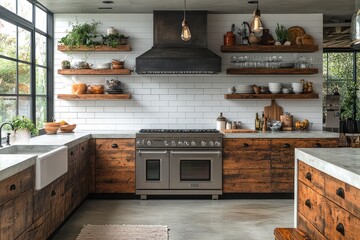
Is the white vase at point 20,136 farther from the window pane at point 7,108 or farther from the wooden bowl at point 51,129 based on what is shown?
the wooden bowl at point 51,129

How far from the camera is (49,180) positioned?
413 cm

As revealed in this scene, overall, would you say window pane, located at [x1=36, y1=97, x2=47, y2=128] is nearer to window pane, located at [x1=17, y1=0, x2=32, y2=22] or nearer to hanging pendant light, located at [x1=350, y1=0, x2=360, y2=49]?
window pane, located at [x1=17, y1=0, x2=32, y2=22]

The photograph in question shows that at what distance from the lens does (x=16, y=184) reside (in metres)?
3.41

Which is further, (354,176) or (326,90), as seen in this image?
(326,90)

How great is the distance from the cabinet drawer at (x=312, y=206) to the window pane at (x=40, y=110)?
412cm

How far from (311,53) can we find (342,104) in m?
2.32

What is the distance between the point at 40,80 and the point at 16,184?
3683 millimetres

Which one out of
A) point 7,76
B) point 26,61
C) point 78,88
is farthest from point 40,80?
point 7,76

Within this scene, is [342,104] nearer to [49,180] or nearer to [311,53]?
[311,53]

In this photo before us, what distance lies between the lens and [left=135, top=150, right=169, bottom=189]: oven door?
6578 mm

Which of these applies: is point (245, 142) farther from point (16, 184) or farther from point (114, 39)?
point (16, 184)

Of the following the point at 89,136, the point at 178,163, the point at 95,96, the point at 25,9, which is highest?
the point at 25,9

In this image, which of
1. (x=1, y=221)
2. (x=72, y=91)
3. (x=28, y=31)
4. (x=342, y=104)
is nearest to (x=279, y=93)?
(x=342, y=104)

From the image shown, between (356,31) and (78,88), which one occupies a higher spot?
(356,31)
